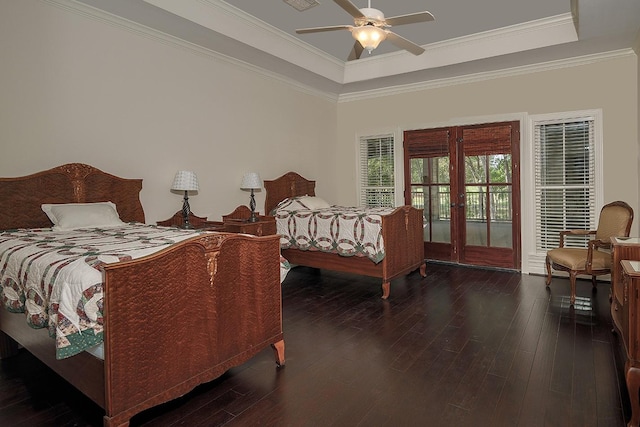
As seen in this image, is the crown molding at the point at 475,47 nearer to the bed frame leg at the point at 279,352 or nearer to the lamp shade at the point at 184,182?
the lamp shade at the point at 184,182

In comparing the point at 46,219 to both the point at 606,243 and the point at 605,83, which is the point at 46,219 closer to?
the point at 606,243

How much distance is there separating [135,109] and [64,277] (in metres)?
2.56

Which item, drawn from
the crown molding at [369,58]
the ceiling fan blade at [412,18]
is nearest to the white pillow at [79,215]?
the crown molding at [369,58]

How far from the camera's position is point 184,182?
388 centimetres

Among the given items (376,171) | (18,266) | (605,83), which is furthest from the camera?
(376,171)

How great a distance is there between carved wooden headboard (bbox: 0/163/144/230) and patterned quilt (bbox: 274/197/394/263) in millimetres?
1547

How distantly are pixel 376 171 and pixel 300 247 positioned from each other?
2340 millimetres

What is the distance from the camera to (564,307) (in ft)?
12.1

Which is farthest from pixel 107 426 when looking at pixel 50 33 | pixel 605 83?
pixel 605 83

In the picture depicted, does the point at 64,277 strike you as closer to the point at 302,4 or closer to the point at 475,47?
the point at 302,4

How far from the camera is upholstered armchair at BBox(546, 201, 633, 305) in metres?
3.75

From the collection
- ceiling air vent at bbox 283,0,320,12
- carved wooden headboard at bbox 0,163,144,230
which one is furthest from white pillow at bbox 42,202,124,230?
ceiling air vent at bbox 283,0,320,12

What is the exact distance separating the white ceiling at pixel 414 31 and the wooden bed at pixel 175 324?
2.55 metres

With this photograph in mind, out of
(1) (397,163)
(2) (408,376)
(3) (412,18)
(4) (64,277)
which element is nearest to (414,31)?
(3) (412,18)
